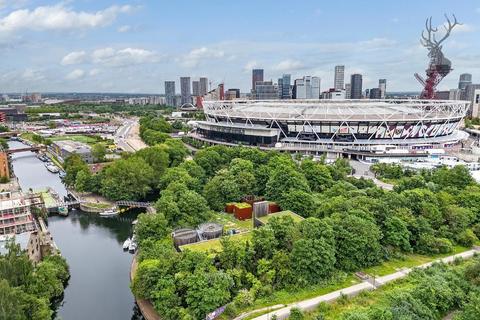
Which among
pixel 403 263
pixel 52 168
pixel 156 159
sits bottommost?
pixel 52 168

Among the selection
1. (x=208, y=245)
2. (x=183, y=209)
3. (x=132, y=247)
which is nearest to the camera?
(x=208, y=245)

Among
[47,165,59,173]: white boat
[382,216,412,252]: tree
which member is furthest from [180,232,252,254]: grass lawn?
[47,165,59,173]: white boat

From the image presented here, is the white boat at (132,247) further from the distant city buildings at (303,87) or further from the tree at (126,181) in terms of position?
the distant city buildings at (303,87)

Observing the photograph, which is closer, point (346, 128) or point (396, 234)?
point (396, 234)

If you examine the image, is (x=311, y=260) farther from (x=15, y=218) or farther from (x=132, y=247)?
(x=15, y=218)

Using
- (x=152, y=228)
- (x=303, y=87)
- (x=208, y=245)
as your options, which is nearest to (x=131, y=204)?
(x=152, y=228)

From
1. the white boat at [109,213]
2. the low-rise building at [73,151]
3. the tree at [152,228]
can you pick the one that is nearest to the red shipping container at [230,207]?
the tree at [152,228]

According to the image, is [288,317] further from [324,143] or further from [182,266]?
[324,143]
